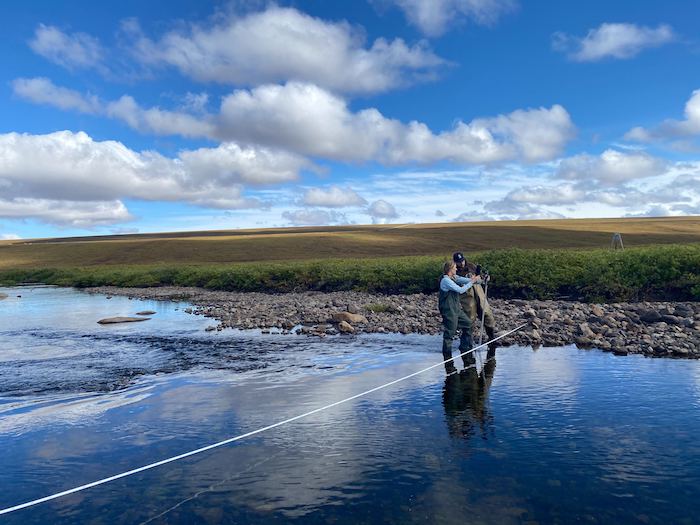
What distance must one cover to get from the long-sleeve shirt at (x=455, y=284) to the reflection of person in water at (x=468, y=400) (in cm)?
221

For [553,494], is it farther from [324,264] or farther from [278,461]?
[324,264]

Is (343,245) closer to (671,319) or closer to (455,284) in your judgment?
(671,319)

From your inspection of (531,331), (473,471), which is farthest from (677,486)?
(531,331)

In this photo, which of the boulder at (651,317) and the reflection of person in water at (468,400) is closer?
the reflection of person in water at (468,400)

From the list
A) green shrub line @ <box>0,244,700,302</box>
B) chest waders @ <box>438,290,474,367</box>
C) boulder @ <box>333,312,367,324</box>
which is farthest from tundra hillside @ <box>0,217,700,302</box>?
chest waders @ <box>438,290,474,367</box>

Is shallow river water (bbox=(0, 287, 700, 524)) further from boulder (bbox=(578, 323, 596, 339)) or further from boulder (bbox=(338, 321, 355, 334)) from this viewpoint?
boulder (bbox=(338, 321, 355, 334))

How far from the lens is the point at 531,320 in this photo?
21391mm

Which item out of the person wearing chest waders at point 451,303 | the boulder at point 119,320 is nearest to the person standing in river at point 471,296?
the person wearing chest waders at point 451,303

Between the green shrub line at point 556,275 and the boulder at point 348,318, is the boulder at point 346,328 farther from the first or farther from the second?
the green shrub line at point 556,275

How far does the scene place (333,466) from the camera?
8.73 m

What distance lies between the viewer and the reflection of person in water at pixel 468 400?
407 inches

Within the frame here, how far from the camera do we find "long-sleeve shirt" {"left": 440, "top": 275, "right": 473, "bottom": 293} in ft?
50.9

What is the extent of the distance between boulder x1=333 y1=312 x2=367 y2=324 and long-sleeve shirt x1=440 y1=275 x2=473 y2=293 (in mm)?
8350

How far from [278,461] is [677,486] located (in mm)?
5896
